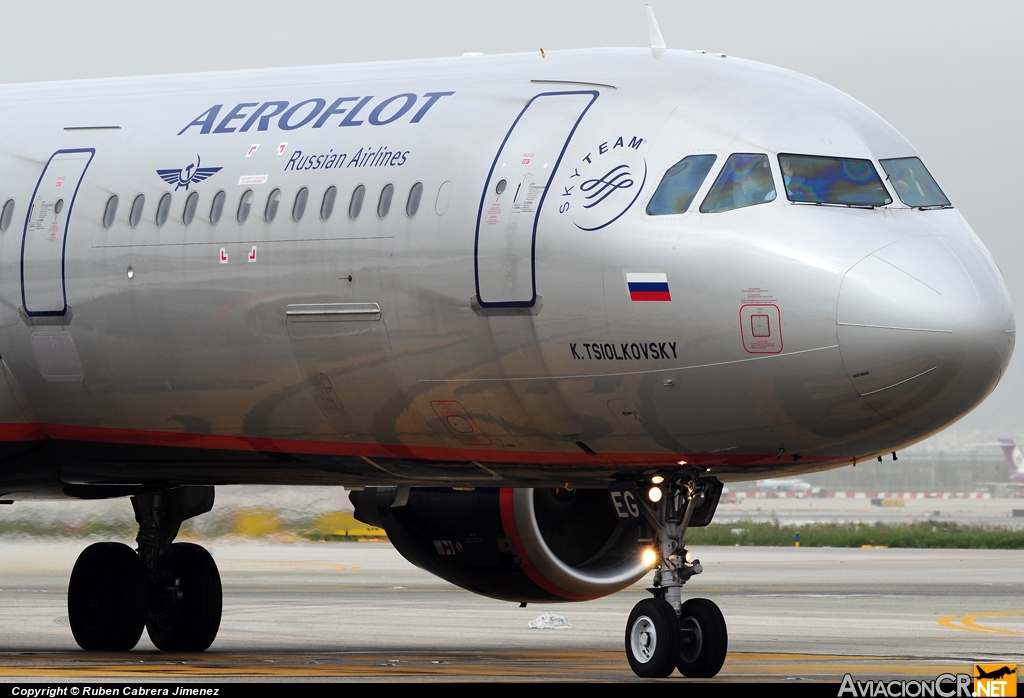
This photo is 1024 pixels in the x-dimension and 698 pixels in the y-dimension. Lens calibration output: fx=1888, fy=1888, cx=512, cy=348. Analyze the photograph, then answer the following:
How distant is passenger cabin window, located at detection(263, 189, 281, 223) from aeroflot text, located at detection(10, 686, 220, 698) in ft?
13.1

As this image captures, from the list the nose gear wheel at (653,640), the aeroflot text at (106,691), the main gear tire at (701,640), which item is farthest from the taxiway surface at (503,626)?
the aeroflot text at (106,691)

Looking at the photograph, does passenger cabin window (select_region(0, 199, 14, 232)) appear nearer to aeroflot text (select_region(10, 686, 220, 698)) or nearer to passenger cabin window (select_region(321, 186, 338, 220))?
passenger cabin window (select_region(321, 186, 338, 220))

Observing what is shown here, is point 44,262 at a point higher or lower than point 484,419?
higher

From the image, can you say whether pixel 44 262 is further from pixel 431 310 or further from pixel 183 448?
pixel 431 310

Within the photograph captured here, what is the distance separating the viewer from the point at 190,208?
15414mm

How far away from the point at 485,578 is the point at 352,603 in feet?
34.2

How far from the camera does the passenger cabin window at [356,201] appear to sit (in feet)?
47.9

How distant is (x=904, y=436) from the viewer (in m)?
13.1

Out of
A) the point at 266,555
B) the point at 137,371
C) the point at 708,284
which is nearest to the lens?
the point at 708,284

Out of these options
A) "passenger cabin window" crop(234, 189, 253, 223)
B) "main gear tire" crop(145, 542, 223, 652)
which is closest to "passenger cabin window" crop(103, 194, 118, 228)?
"passenger cabin window" crop(234, 189, 253, 223)

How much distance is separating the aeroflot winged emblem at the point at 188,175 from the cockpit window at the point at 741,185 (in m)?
4.44

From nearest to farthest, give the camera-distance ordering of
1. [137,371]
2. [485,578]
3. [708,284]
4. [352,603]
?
[708,284] → [137,371] → [485,578] → [352,603]

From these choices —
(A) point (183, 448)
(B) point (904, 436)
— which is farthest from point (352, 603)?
(B) point (904, 436)

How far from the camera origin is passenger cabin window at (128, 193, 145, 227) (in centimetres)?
1561
